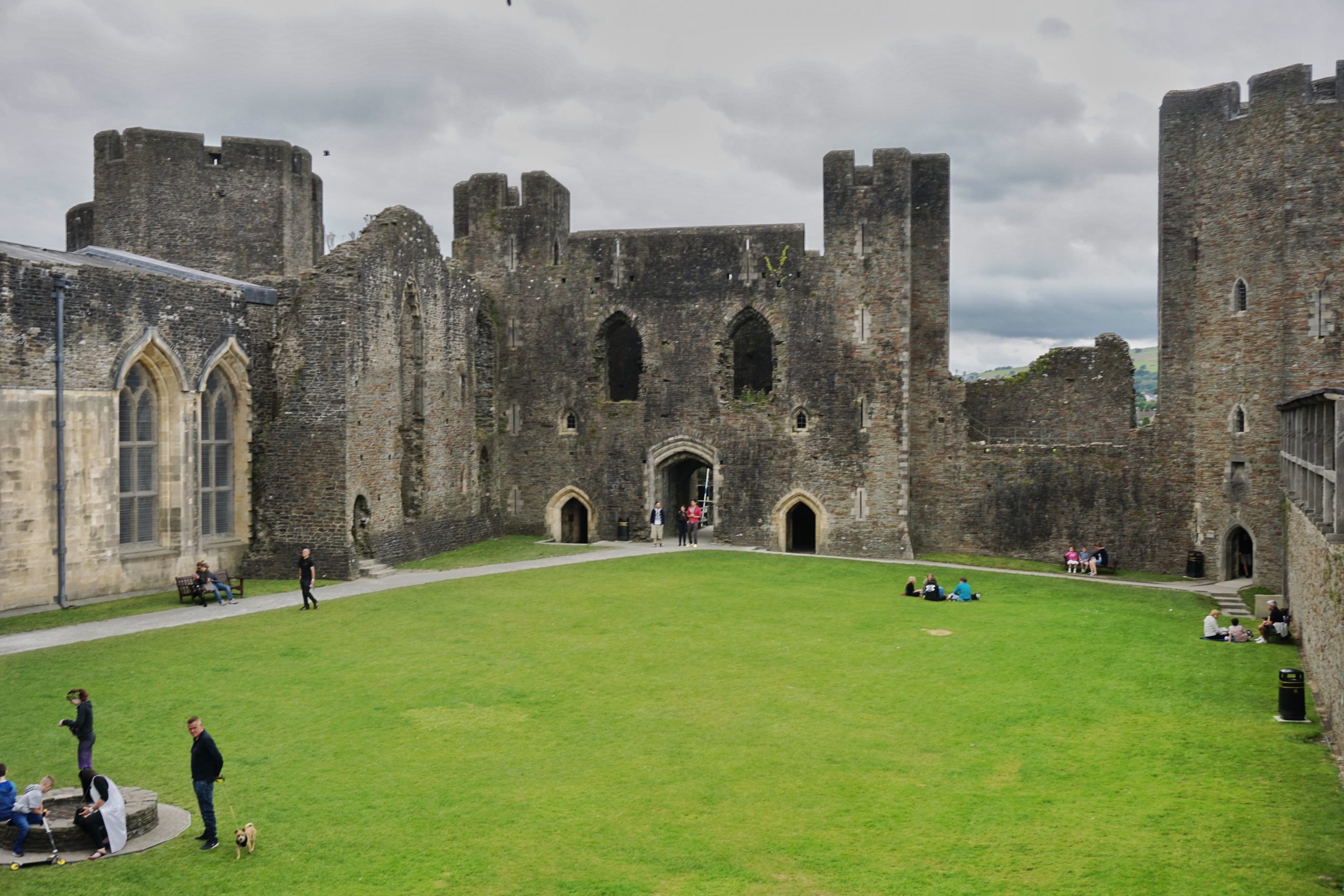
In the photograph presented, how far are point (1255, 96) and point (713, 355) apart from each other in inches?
625

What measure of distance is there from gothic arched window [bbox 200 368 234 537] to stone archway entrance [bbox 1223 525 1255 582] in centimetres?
2505

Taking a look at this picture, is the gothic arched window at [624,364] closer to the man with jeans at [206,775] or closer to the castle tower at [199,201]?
the castle tower at [199,201]

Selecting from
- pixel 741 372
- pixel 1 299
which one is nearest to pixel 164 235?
pixel 1 299

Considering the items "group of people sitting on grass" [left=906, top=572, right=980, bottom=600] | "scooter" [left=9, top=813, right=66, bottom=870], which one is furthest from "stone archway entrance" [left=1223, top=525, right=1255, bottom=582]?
"scooter" [left=9, top=813, right=66, bottom=870]

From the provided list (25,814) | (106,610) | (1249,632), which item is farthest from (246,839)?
(1249,632)

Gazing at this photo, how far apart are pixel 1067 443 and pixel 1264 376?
6.09 m

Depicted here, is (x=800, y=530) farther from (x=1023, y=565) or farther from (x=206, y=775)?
(x=206, y=775)

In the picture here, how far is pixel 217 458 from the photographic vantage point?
24000 millimetres

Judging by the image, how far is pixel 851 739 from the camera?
40.8ft

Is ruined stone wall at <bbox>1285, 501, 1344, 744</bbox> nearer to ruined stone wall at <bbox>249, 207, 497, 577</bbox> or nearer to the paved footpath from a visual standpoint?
the paved footpath

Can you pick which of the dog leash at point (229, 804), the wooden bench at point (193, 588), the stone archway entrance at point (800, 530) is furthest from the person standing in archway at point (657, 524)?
the dog leash at point (229, 804)

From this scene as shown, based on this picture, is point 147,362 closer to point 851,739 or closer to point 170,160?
point 170,160

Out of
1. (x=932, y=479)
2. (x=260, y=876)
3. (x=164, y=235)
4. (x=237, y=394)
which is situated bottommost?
(x=260, y=876)

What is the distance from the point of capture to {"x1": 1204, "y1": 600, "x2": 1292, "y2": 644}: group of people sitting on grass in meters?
18.6
